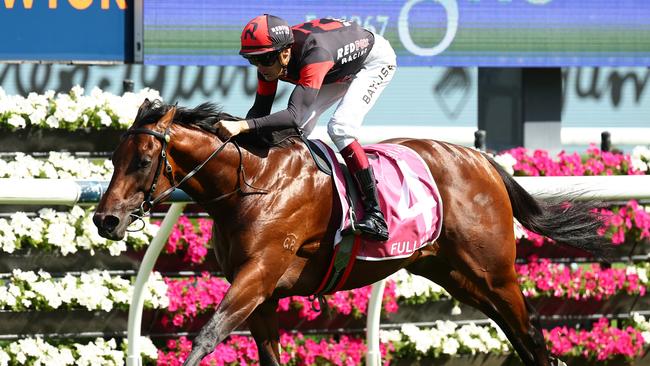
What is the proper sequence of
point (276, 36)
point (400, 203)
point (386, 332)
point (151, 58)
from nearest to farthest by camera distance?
point (276, 36) < point (400, 203) < point (386, 332) < point (151, 58)

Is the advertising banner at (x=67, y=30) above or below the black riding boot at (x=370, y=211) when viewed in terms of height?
above

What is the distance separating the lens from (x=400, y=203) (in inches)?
196

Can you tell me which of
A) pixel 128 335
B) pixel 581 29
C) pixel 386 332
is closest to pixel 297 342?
pixel 386 332

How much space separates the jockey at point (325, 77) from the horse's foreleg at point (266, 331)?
1.64ft

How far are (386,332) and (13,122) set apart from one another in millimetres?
2045

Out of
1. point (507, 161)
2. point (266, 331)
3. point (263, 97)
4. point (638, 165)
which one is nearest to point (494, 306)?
point (266, 331)

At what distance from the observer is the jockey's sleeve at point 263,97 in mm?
4898

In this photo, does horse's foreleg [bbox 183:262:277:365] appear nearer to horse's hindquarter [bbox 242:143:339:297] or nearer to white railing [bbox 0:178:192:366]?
horse's hindquarter [bbox 242:143:339:297]

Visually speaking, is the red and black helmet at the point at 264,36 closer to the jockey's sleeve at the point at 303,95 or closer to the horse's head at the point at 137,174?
the jockey's sleeve at the point at 303,95

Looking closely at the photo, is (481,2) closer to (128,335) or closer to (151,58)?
(151,58)

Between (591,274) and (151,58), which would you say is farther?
(151,58)

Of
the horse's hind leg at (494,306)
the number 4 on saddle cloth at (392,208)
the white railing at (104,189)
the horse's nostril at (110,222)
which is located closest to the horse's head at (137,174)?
the horse's nostril at (110,222)

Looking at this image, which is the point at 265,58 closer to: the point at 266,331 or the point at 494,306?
the point at 266,331

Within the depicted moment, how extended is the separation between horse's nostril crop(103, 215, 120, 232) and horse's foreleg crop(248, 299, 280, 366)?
0.80m
